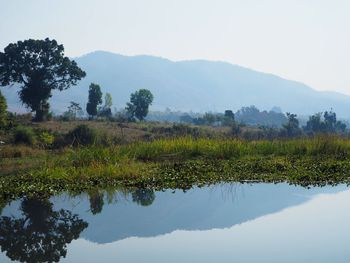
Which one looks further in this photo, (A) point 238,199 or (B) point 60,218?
(A) point 238,199

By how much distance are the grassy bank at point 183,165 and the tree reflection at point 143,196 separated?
63cm

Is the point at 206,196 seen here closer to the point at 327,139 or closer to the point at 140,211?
the point at 140,211

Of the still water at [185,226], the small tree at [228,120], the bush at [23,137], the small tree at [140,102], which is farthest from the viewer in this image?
the small tree at [228,120]

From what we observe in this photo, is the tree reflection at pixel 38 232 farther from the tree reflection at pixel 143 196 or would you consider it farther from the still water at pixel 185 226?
the tree reflection at pixel 143 196

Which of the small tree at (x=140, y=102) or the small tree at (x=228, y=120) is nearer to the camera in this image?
the small tree at (x=140, y=102)

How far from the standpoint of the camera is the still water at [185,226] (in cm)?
888

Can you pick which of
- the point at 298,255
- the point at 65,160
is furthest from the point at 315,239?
the point at 65,160

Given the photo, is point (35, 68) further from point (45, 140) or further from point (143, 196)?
point (143, 196)

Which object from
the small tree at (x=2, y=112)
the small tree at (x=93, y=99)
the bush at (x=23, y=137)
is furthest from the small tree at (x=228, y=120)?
the bush at (x=23, y=137)

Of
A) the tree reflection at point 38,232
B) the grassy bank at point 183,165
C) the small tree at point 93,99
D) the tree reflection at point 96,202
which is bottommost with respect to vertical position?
the tree reflection at point 38,232

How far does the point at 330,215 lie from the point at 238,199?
109 inches

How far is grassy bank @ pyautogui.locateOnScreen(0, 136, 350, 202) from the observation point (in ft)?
50.6

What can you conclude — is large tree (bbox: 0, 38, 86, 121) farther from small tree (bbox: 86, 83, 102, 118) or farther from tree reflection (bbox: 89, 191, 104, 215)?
tree reflection (bbox: 89, 191, 104, 215)

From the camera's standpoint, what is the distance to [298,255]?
8500 millimetres
